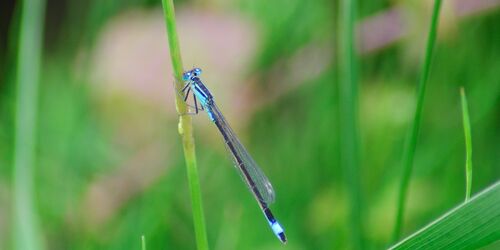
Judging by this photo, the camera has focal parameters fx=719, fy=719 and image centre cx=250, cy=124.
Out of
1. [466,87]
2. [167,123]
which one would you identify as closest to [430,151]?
[466,87]

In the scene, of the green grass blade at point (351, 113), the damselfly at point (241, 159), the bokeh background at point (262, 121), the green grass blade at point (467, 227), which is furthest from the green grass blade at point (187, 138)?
the bokeh background at point (262, 121)

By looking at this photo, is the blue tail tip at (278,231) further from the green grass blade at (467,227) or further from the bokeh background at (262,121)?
the green grass blade at (467,227)

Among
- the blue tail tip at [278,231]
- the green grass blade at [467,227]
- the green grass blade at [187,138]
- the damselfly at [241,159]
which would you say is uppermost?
the damselfly at [241,159]

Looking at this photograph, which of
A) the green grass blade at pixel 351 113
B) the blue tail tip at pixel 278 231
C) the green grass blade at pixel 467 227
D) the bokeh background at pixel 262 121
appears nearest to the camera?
the green grass blade at pixel 467 227

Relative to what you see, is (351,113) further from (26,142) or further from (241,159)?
(26,142)

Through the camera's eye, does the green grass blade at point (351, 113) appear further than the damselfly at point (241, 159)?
No

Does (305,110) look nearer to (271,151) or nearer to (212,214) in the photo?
(271,151)
